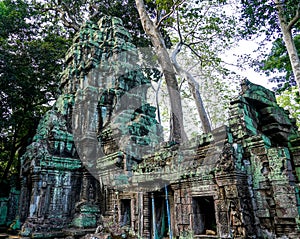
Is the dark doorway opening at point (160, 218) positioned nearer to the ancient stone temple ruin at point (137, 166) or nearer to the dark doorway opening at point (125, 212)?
the ancient stone temple ruin at point (137, 166)

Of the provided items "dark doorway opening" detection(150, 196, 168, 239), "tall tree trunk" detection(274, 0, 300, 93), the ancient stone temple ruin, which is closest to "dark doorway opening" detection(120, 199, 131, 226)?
A: the ancient stone temple ruin

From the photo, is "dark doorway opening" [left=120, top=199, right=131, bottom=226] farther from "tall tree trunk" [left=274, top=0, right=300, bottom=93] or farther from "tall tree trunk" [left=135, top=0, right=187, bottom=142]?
"tall tree trunk" [left=274, top=0, right=300, bottom=93]

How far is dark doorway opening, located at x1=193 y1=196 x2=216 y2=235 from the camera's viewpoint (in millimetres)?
5352

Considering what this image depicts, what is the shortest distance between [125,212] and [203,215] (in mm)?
2558

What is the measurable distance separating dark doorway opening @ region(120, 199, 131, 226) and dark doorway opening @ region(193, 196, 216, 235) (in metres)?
2.37

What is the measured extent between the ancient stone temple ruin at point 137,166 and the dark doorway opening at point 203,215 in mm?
23

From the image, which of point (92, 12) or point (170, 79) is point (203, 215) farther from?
point (92, 12)

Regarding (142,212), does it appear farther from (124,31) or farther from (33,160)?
(124,31)

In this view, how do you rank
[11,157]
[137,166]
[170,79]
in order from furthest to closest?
[11,157] < [170,79] < [137,166]

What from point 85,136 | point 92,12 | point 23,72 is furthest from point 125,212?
point 92,12

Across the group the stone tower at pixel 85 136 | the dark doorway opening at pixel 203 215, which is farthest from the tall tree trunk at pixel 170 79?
the dark doorway opening at pixel 203 215

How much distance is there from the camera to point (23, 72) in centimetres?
1509

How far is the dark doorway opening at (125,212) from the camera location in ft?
23.0

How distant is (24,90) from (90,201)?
9707mm
